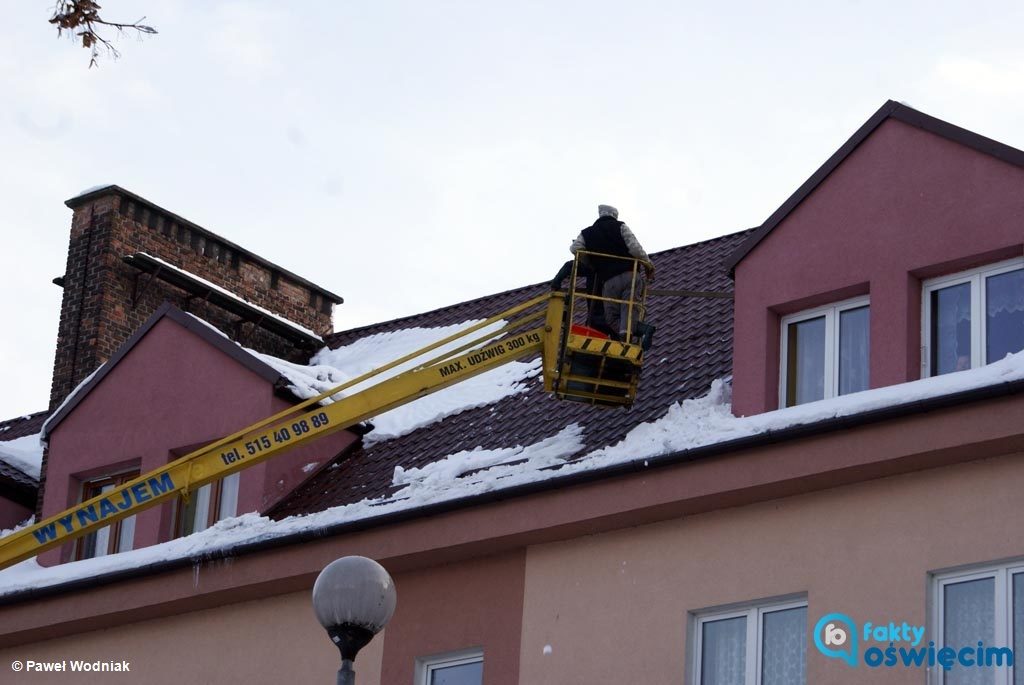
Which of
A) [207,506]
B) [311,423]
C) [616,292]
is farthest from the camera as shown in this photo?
[207,506]

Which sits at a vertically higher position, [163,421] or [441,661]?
[163,421]

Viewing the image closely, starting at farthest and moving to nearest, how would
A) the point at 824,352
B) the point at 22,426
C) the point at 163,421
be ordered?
the point at 22,426
the point at 163,421
the point at 824,352

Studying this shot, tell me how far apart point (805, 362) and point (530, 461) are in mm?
2550

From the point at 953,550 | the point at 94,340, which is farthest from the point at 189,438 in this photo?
the point at 953,550

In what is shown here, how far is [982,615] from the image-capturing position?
13.6 meters

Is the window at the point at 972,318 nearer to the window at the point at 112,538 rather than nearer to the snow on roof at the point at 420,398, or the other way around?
the snow on roof at the point at 420,398

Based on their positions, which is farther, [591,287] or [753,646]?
[591,287]

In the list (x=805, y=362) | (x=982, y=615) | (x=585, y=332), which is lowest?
(x=982, y=615)

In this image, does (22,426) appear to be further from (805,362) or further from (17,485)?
(805,362)

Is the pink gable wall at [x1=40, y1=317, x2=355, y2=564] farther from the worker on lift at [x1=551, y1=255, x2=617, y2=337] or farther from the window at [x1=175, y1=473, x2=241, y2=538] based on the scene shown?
the worker on lift at [x1=551, y1=255, x2=617, y2=337]

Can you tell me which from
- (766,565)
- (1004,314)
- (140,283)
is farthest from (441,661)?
(140,283)

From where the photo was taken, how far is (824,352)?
15.8 m

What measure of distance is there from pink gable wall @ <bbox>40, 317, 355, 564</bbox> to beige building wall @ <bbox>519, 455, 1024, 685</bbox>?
448 cm

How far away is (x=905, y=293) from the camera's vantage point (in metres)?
15.1
